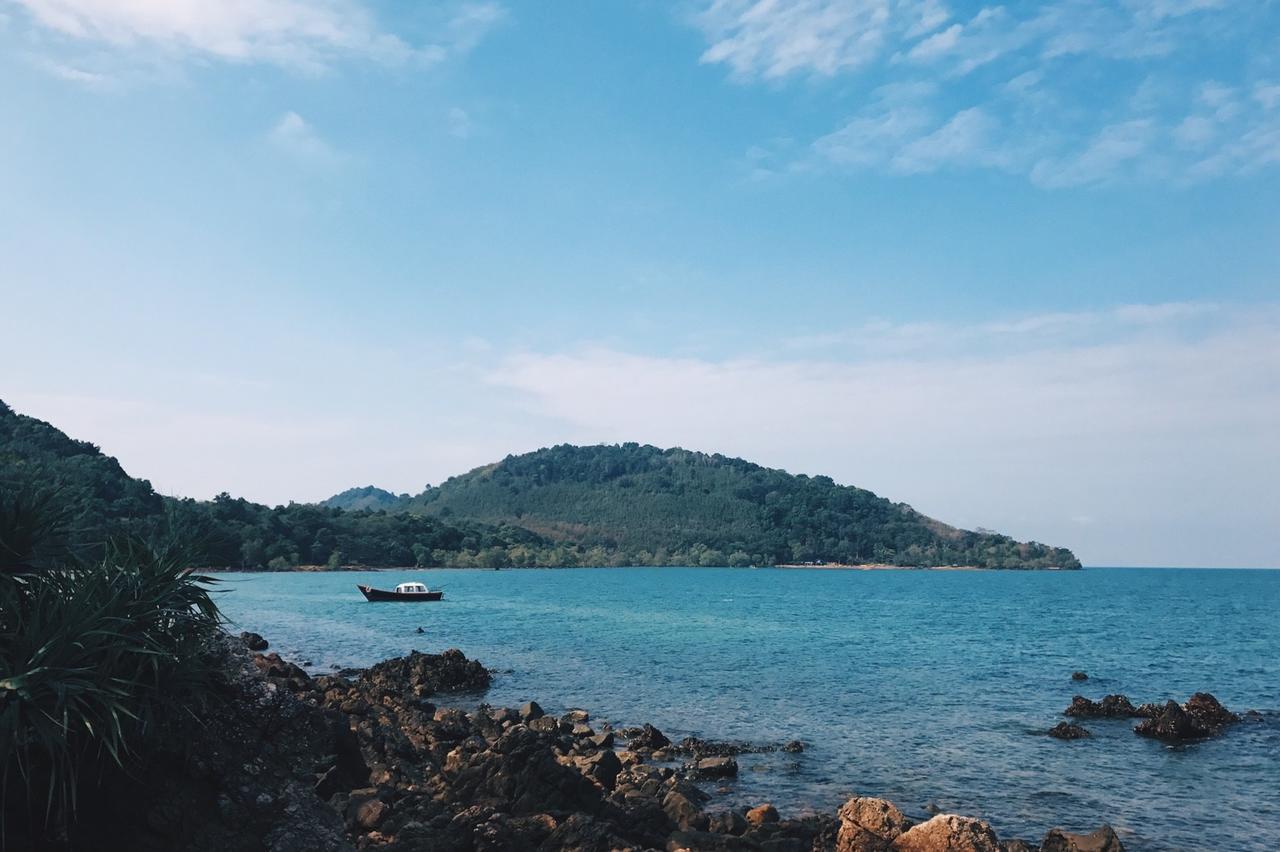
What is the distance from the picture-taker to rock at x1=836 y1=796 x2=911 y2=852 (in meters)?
16.8

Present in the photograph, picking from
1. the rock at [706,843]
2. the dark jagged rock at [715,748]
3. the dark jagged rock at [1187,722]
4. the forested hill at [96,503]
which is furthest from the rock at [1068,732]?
the forested hill at [96,503]

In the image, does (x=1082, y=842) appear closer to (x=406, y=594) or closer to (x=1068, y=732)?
(x=1068, y=732)

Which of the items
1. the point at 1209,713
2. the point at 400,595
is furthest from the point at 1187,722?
the point at 400,595

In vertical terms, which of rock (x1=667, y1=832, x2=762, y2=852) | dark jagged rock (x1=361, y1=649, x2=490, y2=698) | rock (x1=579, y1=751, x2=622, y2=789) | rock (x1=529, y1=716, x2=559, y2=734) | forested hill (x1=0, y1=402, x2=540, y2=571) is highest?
forested hill (x1=0, y1=402, x2=540, y2=571)

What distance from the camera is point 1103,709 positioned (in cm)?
3947

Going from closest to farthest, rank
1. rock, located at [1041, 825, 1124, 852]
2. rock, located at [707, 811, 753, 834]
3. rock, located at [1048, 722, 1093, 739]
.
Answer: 1. rock, located at [1041, 825, 1124, 852]
2. rock, located at [707, 811, 753, 834]
3. rock, located at [1048, 722, 1093, 739]

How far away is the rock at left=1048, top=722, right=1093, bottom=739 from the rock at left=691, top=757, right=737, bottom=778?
51.9 feet

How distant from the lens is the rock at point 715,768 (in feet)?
88.1

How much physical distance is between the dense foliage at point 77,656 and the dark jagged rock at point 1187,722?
36.7m

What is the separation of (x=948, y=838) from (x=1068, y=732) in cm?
2242

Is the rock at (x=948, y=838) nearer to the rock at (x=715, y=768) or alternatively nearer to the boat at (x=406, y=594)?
the rock at (x=715, y=768)

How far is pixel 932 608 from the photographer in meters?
119

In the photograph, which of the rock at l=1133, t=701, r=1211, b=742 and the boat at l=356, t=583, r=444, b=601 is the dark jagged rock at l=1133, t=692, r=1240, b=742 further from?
the boat at l=356, t=583, r=444, b=601

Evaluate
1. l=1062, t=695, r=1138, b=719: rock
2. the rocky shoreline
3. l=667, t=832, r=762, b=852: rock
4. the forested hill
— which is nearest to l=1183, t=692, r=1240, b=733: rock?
l=1062, t=695, r=1138, b=719: rock
